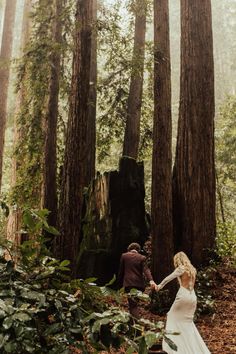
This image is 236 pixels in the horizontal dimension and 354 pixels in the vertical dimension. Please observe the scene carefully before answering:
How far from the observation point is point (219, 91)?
4184cm

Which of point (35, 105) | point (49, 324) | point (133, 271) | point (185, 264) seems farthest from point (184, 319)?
point (35, 105)

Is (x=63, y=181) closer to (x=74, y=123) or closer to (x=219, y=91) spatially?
(x=74, y=123)

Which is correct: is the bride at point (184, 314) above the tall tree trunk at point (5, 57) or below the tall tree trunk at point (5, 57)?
below

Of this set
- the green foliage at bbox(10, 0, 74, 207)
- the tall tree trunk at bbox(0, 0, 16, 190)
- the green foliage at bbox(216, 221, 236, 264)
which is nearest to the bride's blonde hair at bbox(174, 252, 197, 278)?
the green foliage at bbox(216, 221, 236, 264)

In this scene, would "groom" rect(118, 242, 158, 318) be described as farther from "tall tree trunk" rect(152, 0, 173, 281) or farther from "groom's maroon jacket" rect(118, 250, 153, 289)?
"tall tree trunk" rect(152, 0, 173, 281)

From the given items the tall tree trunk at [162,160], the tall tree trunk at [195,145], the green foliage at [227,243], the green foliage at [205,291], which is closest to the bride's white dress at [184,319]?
the green foliage at [205,291]

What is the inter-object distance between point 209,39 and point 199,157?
303 cm

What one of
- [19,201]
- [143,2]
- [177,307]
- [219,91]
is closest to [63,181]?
[177,307]

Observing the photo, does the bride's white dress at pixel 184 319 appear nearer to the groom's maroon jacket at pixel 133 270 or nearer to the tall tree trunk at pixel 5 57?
the groom's maroon jacket at pixel 133 270

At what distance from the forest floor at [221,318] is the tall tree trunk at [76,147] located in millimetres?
2032

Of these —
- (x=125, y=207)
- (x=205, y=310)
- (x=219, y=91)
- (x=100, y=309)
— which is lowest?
(x=205, y=310)

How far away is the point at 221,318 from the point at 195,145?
402cm

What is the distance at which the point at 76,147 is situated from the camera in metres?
8.06

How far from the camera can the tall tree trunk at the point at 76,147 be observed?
7.74 meters
